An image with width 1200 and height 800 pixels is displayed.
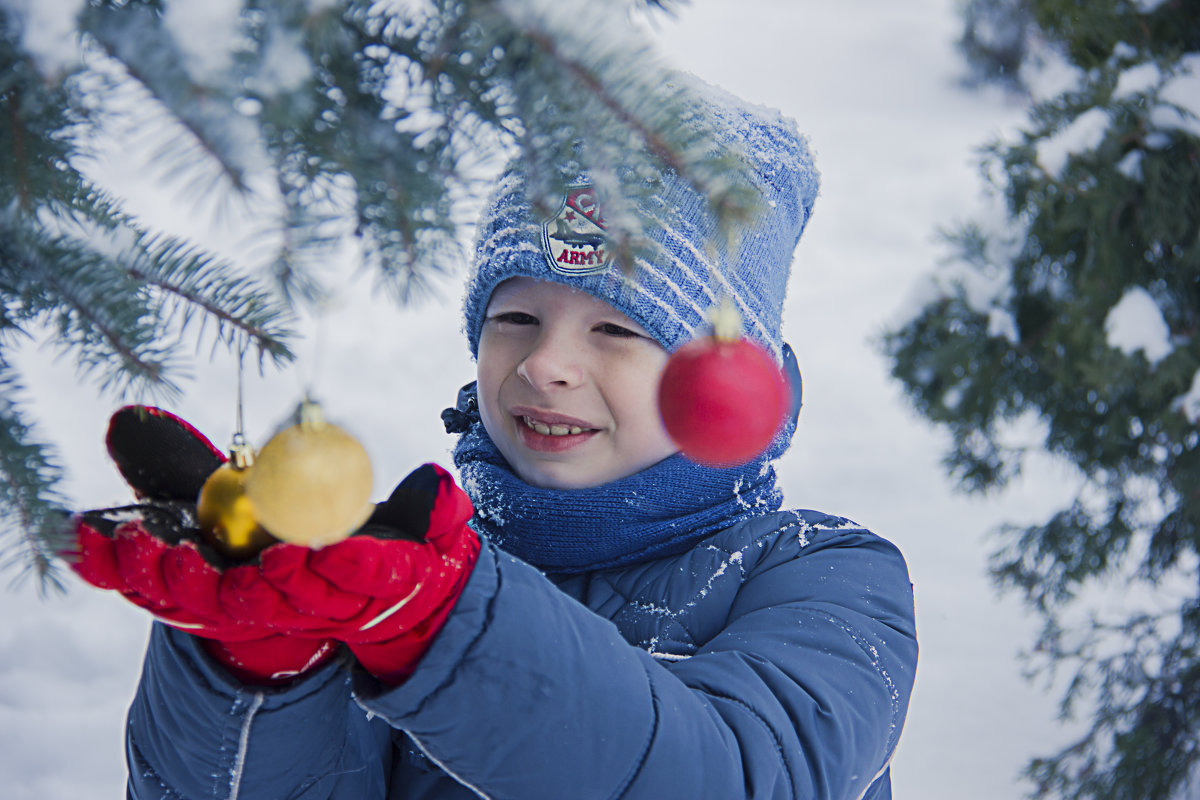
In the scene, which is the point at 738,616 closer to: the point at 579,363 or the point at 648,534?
the point at 648,534

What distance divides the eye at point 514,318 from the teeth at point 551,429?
0.10 meters

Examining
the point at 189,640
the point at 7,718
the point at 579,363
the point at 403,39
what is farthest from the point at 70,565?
the point at 7,718

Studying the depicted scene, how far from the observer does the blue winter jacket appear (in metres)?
0.57

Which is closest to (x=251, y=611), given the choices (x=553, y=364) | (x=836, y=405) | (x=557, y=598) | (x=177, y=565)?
(x=177, y=565)

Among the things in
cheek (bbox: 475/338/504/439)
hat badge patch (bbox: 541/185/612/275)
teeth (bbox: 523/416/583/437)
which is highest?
hat badge patch (bbox: 541/185/612/275)

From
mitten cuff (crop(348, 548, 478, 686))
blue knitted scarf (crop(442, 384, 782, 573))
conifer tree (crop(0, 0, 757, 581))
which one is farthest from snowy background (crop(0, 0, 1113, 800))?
blue knitted scarf (crop(442, 384, 782, 573))

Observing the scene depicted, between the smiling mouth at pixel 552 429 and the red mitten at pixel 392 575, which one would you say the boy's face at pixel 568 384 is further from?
the red mitten at pixel 392 575

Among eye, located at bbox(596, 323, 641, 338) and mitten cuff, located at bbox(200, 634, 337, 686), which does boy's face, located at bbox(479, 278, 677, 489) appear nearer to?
eye, located at bbox(596, 323, 641, 338)

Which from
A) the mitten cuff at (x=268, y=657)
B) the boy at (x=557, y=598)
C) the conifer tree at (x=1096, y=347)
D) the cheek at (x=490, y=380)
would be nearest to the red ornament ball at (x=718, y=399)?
the boy at (x=557, y=598)

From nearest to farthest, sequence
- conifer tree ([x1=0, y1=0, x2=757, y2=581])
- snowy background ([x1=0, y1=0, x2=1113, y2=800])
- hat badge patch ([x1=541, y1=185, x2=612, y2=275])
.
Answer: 1. conifer tree ([x1=0, y1=0, x2=757, y2=581])
2. hat badge patch ([x1=541, y1=185, x2=612, y2=275])
3. snowy background ([x1=0, y1=0, x2=1113, y2=800])

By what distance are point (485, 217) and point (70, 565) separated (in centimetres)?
64

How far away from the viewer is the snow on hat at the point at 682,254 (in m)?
0.90

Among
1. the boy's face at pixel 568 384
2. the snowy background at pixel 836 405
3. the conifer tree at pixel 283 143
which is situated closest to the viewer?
the conifer tree at pixel 283 143

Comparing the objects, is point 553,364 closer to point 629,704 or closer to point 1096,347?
point 629,704
